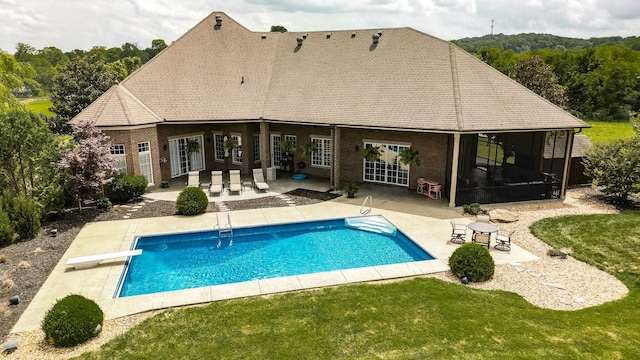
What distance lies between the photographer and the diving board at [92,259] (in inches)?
468

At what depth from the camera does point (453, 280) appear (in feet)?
37.2

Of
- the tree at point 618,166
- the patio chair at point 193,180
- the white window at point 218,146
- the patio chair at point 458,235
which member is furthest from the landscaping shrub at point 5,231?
the tree at point 618,166

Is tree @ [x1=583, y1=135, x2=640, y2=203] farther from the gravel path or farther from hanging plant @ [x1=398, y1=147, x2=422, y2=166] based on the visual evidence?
hanging plant @ [x1=398, y1=147, x2=422, y2=166]

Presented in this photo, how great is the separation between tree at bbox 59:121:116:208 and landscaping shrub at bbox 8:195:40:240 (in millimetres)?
2088

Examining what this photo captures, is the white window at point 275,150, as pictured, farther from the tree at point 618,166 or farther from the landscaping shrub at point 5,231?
the tree at point 618,166

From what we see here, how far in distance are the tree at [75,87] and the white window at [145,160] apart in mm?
12768

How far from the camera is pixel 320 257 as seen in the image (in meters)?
13.4

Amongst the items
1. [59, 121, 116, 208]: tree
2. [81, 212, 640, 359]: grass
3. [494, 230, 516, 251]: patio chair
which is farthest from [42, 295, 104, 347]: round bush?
[494, 230, 516, 251]: patio chair

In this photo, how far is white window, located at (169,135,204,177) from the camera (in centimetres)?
2192

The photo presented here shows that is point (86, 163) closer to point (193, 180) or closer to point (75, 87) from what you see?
point (193, 180)

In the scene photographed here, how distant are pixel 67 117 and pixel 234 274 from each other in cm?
2340

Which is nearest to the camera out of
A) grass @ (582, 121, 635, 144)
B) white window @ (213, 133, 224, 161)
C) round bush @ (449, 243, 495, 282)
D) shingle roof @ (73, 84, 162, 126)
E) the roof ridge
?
round bush @ (449, 243, 495, 282)

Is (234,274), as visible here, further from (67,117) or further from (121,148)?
(67,117)

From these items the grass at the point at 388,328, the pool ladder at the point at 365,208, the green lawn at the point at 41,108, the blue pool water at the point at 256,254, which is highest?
the green lawn at the point at 41,108
